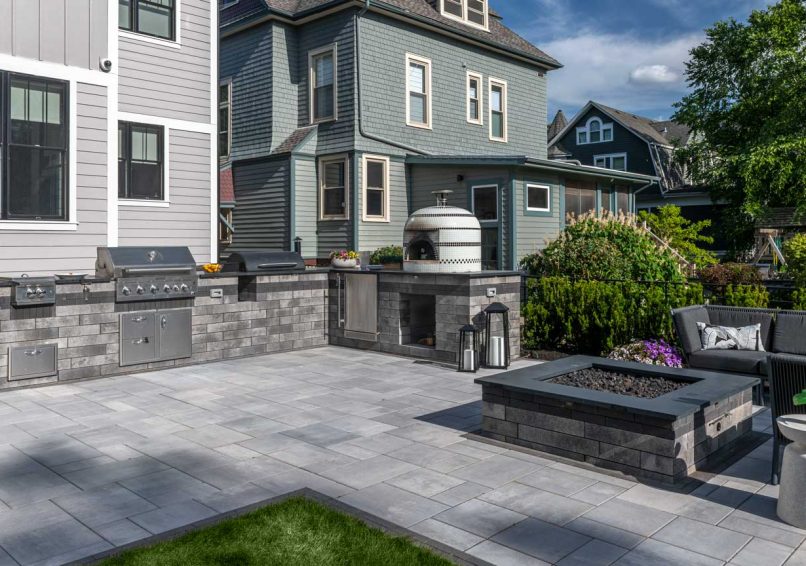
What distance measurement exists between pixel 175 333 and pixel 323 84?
9.43 meters

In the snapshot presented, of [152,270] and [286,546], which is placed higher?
[152,270]

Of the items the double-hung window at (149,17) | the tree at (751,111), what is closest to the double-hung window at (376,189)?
the double-hung window at (149,17)

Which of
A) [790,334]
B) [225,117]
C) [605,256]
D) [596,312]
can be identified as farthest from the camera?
[225,117]

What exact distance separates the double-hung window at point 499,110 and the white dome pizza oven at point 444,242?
10.4 m

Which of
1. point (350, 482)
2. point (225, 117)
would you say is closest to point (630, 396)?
point (350, 482)

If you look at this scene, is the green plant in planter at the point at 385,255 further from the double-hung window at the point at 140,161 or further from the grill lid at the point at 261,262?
the double-hung window at the point at 140,161

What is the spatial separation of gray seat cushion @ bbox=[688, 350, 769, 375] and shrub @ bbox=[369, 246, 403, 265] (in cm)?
848

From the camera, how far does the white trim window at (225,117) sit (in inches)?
735

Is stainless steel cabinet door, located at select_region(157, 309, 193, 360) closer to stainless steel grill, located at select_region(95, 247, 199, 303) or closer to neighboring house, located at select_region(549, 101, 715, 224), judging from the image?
stainless steel grill, located at select_region(95, 247, 199, 303)

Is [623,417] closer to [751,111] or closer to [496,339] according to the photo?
[496,339]

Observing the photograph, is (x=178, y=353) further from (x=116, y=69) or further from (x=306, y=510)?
(x=306, y=510)

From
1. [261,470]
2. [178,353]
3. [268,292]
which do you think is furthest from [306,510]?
[268,292]

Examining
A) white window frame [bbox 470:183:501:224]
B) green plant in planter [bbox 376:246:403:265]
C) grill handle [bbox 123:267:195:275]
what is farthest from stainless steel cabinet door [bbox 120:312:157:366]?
white window frame [bbox 470:183:501:224]

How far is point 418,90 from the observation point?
1848 centimetres
